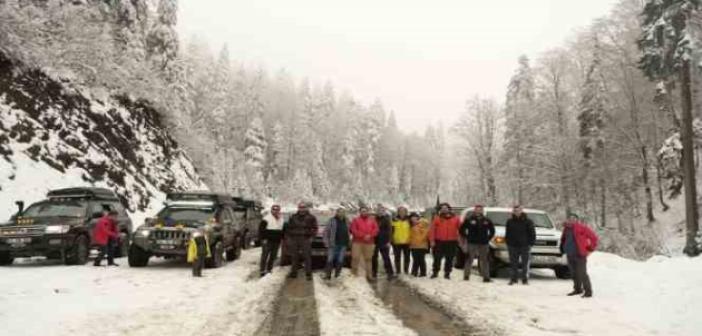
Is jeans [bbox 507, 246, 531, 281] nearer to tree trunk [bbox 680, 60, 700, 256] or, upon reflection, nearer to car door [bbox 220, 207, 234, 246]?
car door [bbox 220, 207, 234, 246]

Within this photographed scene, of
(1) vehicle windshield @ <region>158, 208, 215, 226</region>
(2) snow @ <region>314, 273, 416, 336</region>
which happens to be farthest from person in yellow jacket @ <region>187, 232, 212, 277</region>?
(2) snow @ <region>314, 273, 416, 336</region>

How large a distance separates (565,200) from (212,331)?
43.7 meters

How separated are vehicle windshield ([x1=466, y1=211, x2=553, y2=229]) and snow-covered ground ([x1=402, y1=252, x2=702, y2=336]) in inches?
67.3

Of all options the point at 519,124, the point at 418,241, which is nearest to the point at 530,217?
the point at 418,241

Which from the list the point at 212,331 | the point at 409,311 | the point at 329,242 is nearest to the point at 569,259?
the point at 409,311

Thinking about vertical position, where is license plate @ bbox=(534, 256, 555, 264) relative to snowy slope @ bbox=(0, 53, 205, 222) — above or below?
below

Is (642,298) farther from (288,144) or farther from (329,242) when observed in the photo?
(288,144)

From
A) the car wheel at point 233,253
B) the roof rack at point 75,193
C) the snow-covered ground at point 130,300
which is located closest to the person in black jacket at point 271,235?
the snow-covered ground at point 130,300

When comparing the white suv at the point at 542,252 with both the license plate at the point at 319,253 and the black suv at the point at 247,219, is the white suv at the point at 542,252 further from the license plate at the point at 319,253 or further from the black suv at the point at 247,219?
the black suv at the point at 247,219

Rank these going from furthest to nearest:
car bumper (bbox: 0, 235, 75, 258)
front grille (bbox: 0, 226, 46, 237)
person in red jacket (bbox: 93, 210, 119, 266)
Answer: person in red jacket (bbox: 93, 210, 119, 266) → front grille (bbox: 0, 226, 46, 237) → car bumper (bbox: 0, 235, 75, 258)

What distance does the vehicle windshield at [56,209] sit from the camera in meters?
16.4

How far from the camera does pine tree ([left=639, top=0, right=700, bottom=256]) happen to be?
26.0 m

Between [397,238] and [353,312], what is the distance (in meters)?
6.38

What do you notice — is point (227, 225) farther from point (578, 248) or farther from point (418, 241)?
point (578, 248)
